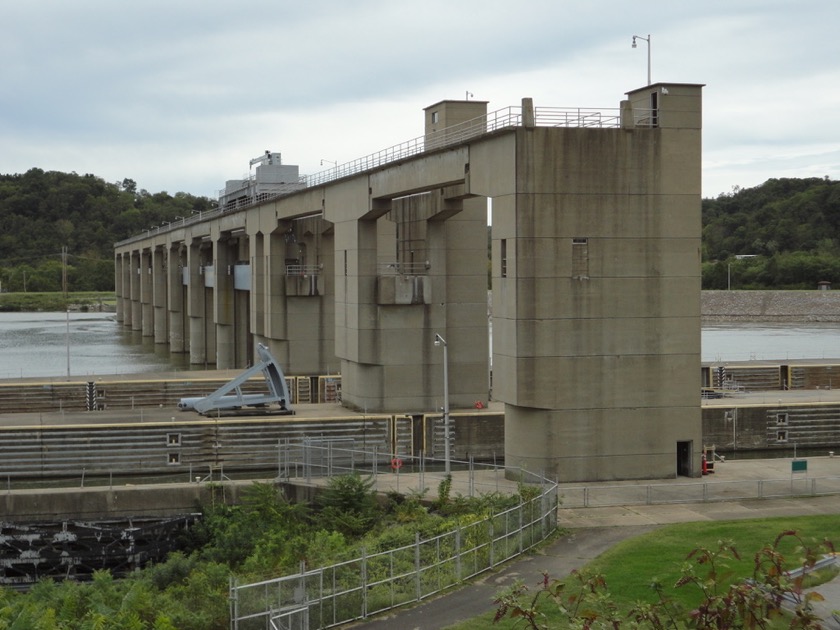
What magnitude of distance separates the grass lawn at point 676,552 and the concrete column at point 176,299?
86844mm

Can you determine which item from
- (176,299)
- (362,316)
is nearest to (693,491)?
(362,316)

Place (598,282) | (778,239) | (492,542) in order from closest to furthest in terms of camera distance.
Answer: (492,542)
(598,282)
(778,239)

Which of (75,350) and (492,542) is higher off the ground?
(492,542)

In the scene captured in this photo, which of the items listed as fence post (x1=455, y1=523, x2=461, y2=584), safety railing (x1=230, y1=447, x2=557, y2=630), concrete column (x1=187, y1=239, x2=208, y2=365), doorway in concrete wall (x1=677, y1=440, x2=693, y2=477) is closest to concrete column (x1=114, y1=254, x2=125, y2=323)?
concrete column (x1=187, y1=239, x2=208, y2=365)

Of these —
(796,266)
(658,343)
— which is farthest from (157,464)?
(796,266)

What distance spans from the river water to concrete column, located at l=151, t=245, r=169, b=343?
178 centimetres

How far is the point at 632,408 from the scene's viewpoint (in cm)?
3478

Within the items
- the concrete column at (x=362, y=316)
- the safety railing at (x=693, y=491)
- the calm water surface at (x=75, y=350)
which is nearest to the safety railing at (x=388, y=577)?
the safety railing at (x=693, y=491)

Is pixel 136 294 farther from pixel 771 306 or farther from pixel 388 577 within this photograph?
pixel 388 577

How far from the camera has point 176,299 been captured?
11050cm

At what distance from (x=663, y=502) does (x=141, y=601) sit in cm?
1513

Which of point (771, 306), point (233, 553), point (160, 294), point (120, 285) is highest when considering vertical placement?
point (120, 285)

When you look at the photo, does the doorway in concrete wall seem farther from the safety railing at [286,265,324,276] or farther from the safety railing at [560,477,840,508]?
the safety railing at [286,265,324,276]

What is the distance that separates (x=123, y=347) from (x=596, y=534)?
3923 inches
